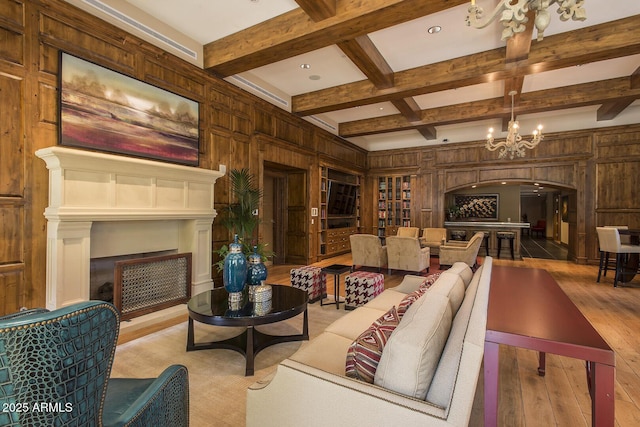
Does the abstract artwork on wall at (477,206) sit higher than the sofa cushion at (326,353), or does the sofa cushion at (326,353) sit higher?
the abstract artwork on wall at (477,206)

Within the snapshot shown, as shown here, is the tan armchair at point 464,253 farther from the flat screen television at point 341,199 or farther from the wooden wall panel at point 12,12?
the wooden wall panel at point 12,12

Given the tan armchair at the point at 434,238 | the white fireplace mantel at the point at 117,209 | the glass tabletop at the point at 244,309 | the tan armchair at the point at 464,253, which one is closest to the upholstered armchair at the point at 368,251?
the tan armchair at the point at 464,253

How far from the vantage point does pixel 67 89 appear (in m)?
3.02

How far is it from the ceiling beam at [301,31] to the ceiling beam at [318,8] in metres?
0.04

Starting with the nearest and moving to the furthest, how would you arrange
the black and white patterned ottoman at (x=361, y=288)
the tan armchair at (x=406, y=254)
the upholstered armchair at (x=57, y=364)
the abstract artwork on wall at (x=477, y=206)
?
the upholstered armchair at (x=57, y=364)
the black and white patterned ottoman at (x=361, y=288)
the tan armchair at (x=406, y=254)
the abstract artwork on wall at (x=477, y=206)

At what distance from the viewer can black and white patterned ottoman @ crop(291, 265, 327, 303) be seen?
4.09m

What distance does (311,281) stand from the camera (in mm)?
4094

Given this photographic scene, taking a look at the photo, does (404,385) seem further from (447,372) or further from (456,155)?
(456,155)

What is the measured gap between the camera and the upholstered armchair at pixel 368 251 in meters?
5.96

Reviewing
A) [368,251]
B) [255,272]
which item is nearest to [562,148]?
[368,251]

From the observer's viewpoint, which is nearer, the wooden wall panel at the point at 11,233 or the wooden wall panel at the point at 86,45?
the wooden wall panel at the point at 11,233

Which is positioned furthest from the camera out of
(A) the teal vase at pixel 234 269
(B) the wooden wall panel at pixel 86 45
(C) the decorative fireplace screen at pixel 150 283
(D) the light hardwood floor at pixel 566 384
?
(C) the decorative fireplace screen at pixel 150 283

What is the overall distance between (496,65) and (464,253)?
346cm

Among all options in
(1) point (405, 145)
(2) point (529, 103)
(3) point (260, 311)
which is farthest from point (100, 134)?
(1) point (405, 145)
